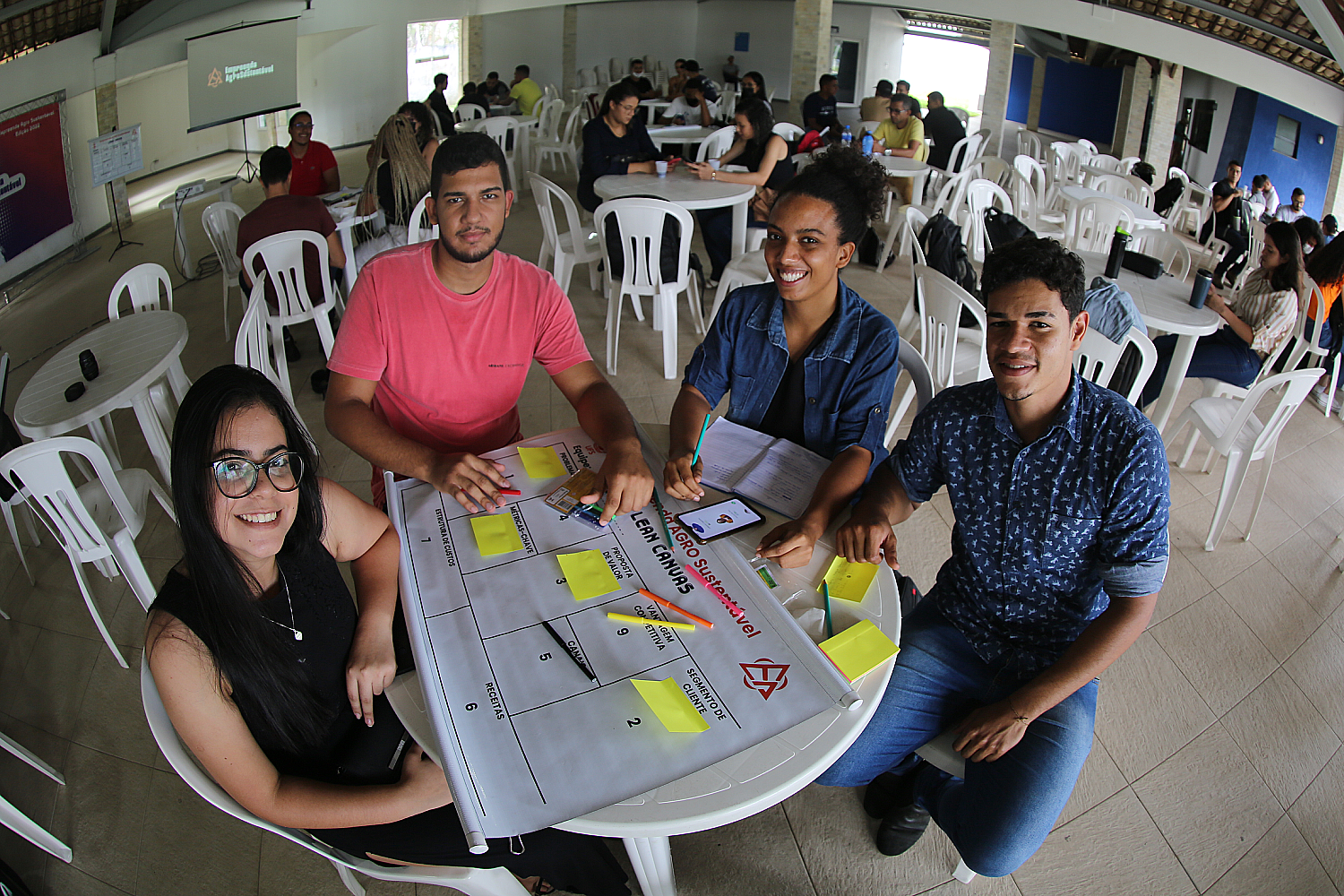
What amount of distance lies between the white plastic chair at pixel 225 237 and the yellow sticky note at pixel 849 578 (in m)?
3.84

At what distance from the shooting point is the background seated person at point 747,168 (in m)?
4.66

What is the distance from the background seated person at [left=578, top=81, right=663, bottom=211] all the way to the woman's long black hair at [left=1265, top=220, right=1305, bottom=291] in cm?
310

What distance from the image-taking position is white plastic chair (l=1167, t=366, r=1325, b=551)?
8.17 feet

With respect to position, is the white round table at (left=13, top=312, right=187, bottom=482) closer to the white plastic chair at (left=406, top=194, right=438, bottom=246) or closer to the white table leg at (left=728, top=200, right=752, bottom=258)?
the white plastic chair at (left=406, top=194, right=438, bottom=246)

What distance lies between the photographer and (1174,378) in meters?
3.30

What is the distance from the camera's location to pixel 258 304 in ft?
9.55

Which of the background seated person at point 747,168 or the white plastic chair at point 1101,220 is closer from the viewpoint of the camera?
the white plastic chair at point 1101,220

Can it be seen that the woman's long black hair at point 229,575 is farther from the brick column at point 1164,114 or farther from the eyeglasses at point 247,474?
the brick column at point 1164,114

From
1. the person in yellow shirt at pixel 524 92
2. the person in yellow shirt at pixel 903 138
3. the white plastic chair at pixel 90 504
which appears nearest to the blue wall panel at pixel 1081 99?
the person in yellow shirt at pixel 903 138

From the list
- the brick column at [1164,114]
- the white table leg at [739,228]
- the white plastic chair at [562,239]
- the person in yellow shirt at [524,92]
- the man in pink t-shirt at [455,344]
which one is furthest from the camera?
the brick column at [1164,114]

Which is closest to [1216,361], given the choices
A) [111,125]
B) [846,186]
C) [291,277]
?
[846,186]

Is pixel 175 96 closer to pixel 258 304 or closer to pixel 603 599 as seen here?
pixel 258 304

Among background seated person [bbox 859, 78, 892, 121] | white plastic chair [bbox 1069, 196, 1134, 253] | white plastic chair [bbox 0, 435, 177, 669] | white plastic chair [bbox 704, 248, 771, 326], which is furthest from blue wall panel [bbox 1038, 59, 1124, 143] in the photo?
white plastic chair [bbox 0, 435, 177, 669]

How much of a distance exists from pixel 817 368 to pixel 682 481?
1.58 ft
